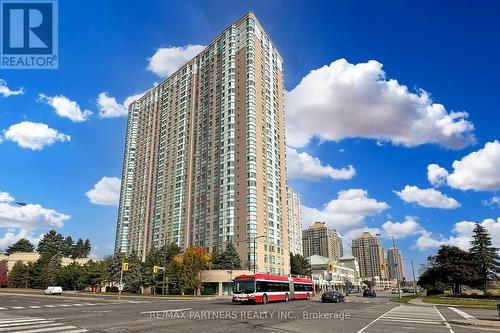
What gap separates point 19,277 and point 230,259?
241ft

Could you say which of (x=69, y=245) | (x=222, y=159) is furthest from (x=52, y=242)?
(x=222, y=159)

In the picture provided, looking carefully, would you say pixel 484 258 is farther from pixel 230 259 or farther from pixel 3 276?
pixel 3 276

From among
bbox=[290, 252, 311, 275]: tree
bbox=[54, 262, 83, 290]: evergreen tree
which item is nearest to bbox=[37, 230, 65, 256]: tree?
bbox=[54, 262, 83, 290]: evergreen tree

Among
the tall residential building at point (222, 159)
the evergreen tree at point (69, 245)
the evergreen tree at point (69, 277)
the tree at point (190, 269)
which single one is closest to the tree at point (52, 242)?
the evergreen tree at point (69, 245)

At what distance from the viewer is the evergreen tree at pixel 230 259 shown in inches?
3344

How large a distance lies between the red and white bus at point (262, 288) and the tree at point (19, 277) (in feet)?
329

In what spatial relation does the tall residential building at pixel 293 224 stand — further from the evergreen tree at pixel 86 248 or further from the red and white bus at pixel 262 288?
the red and white bus at pixel 262 288

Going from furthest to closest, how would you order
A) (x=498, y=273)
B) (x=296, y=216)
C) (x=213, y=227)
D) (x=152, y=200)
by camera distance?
(x=296, y=216)
(x=152, y=200)
(x=213, y=227)
(x=498, y=273)

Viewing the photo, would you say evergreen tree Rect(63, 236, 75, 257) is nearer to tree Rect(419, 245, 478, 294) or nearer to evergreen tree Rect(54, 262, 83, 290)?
evergreen tree Rect(54, 262, 83, 290)

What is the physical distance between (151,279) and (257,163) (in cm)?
3944

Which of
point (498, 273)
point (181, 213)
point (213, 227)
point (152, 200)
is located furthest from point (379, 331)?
point (152, 200)

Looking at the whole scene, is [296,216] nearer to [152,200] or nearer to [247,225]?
[152,200]

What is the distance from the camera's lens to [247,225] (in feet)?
300

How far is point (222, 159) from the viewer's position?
10306 centimetres
